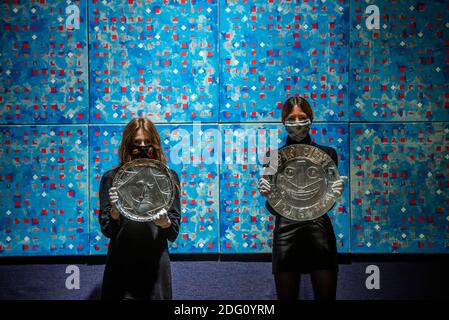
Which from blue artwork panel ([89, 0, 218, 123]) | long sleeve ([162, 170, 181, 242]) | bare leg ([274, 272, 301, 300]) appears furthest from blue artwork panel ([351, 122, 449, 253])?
long sleeve ([162, 170, 181, 242])

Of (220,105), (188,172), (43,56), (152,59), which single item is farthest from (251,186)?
(43,56)

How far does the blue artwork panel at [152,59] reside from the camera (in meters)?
3.02

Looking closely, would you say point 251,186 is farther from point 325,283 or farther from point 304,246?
point 325,283

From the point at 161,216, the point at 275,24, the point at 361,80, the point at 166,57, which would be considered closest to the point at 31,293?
the point at 161,216

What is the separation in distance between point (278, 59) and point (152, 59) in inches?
35.3

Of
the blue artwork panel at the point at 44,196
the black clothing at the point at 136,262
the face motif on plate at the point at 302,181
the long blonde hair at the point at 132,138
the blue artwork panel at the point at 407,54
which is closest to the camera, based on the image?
the black clothing at the point at 136,262

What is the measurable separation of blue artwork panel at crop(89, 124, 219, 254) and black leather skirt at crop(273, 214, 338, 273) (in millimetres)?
979

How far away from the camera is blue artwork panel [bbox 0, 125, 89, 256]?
3.08 metres

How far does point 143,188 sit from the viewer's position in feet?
7.48

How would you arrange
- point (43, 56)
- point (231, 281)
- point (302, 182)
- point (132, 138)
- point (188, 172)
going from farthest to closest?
point (188, 172), point (43, 56), point (231, 281), point (302, 182), point (132, 138)

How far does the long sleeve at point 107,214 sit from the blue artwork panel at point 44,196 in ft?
3.11

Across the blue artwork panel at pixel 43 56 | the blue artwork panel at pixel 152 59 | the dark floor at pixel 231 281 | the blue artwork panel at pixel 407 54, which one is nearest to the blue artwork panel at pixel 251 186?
the dark floor at pixel 231 281

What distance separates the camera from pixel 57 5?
9.69 feet

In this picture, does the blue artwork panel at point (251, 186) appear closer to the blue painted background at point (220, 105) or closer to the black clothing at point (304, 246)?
the blue painted background at point (220, 105)
